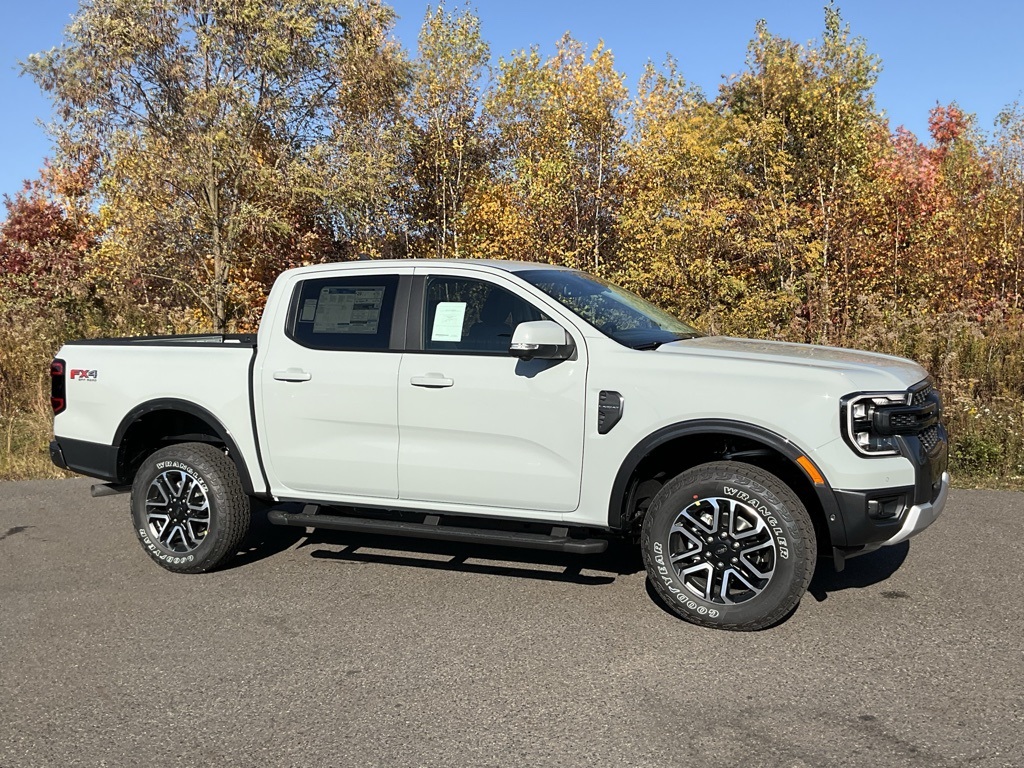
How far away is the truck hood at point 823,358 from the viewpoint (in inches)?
181

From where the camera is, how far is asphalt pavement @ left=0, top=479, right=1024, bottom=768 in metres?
3.54

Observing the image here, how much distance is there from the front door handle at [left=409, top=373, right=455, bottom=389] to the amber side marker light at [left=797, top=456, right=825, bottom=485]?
191cm

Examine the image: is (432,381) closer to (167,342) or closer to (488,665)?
(488,665)

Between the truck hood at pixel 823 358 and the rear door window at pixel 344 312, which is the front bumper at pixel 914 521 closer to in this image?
the truck hood at pixel 823 358

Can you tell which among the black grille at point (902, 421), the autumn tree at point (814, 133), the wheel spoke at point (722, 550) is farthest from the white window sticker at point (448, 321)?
the autumn tree at point (814, 133)

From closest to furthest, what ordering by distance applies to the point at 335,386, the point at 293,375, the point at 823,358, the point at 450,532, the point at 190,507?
the point at 823,358 → the point at 450,532 → the point at 335,386 → the point at 293,375 → the point at 190,507

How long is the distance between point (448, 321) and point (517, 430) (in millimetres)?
806

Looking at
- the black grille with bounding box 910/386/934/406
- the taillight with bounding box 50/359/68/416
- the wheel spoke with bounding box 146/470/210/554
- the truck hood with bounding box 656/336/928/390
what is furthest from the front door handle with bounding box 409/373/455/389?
the taillight with bounding box 50/359/68/416

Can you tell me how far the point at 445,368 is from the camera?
532 centimetres

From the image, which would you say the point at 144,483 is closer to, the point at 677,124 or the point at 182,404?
the point at 182,404

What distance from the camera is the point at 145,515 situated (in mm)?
6090

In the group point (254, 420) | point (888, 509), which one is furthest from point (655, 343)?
point (254, 420)

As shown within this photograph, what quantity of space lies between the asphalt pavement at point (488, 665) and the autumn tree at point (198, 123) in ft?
58.8

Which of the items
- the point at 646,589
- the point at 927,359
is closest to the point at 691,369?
the point at 646,589
